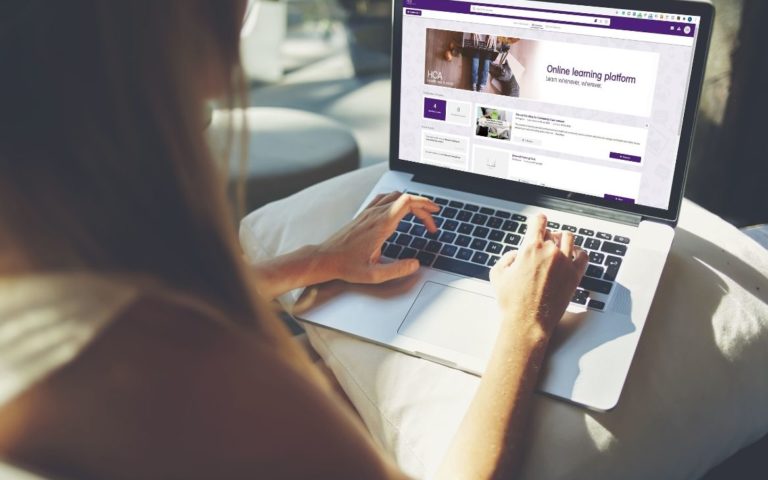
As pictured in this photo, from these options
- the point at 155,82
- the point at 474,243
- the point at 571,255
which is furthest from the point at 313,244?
the point at 155,82

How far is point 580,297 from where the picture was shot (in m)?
0.92

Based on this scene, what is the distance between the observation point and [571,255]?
0.91 metres

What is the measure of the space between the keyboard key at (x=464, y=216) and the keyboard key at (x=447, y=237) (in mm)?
35

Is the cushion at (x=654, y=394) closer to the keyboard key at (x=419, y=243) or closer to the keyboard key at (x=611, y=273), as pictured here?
the keyboard key at (x=611, y=273)

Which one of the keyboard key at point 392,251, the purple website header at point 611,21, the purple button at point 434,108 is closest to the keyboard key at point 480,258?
the keyboard key at point 392,251

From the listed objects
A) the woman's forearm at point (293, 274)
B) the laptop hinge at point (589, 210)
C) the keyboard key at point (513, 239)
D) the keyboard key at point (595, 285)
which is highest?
the laptop hinge at point (589, 210)

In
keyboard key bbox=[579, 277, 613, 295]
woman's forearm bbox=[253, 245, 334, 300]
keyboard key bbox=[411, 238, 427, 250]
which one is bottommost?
woman's forearm bbox=[253, 245, 334, 300]

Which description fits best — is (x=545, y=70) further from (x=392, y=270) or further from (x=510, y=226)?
(x=392, y=270)

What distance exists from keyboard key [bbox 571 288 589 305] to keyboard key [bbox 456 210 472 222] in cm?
22

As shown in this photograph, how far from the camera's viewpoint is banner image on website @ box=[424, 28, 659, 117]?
97 centimetres

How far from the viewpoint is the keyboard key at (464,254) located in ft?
3.36

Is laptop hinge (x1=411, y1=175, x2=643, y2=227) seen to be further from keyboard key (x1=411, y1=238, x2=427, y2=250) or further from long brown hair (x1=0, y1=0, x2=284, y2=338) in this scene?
long brown hair (x1=0, y1=0, x2=284, y2=338)

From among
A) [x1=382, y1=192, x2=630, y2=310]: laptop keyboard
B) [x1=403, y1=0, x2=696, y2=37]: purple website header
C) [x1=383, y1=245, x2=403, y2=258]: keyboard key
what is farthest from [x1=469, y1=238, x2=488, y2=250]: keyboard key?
[x1=403, y1=0, x2=696, y2=37]: purple website header

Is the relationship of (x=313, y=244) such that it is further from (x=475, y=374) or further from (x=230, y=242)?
(x=230, y=242)
